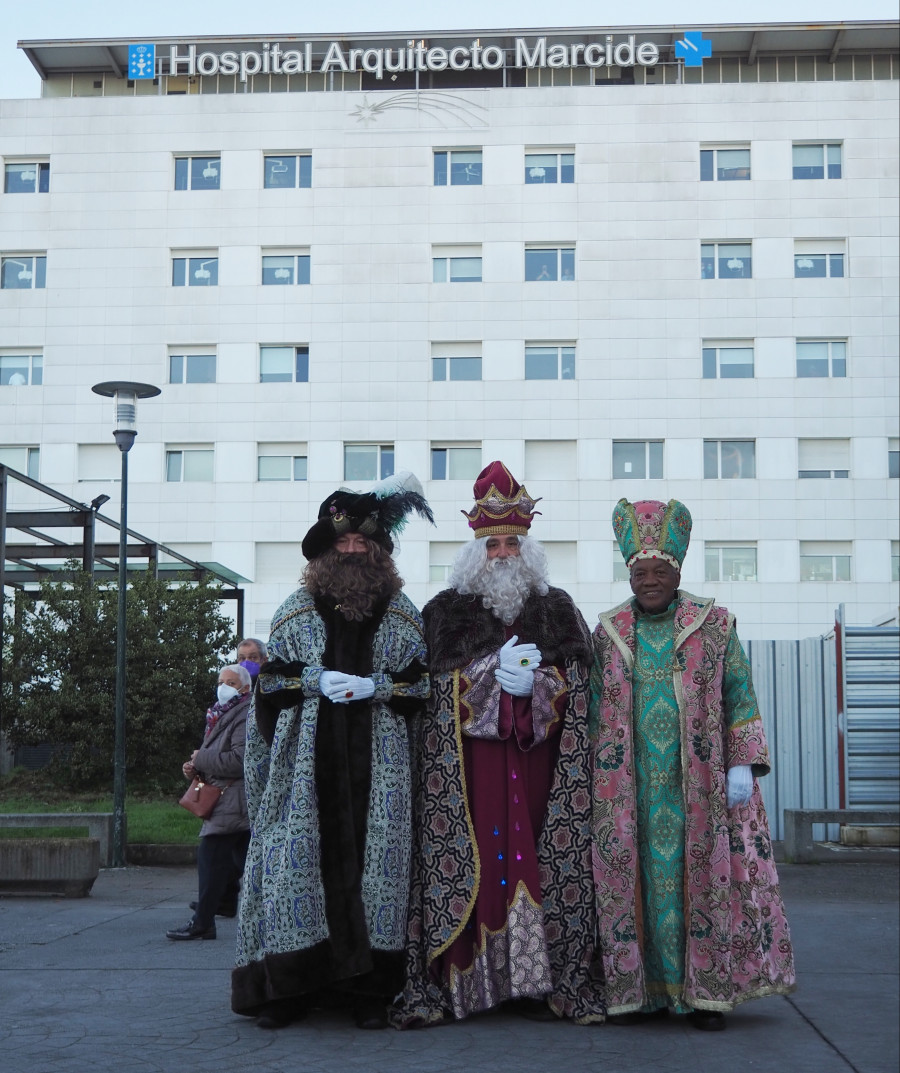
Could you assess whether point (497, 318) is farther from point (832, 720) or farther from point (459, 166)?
point (832, 720)

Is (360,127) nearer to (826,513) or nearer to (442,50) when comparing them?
(442,50)

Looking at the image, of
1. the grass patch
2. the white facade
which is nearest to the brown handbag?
the grass patch

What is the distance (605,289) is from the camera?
39.5 meters

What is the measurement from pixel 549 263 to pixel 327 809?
34.9 meters

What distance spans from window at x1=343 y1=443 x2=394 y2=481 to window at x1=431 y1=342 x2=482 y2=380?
242 centimetres

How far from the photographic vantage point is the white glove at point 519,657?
6262mm

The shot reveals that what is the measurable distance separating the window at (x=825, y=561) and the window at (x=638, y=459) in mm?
4396

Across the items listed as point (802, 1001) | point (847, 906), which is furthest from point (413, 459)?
point (802, 1001)

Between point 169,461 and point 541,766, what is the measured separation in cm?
3501

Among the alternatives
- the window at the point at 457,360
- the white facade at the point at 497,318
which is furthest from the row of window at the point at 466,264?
the window at the point at 457,360

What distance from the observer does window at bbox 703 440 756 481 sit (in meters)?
39.7

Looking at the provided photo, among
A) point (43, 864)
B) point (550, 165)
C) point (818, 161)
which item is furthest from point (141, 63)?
point (43, 864)

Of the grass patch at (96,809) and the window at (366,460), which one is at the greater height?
the window at (366,460)

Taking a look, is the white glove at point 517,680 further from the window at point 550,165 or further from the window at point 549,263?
the window at point 550,165
